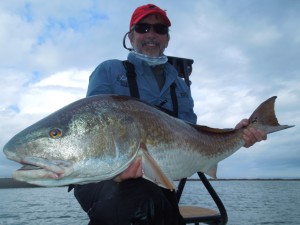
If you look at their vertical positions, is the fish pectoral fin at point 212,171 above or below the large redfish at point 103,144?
below

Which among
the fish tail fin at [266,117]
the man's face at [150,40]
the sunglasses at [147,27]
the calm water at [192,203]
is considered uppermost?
the sunglasses at [147,27]

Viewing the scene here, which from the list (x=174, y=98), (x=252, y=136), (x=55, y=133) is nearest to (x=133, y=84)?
(x=174, y=98)

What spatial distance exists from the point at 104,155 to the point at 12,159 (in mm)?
767

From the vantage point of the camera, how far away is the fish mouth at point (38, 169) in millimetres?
2494

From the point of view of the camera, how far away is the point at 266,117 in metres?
4.42

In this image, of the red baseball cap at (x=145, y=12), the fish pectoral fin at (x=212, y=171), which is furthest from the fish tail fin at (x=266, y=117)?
the red baseball cap at (x=145, y=12)

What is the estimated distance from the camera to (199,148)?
12.4 feet

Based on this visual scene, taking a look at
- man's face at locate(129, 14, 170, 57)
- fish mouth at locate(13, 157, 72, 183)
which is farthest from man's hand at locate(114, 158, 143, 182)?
man's face at locate(129, 14, 170, 57)

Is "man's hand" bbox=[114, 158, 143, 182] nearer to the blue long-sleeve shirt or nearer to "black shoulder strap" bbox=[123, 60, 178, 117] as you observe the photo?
"black shoulder strap" bbox=[123, 60, 178, 117]

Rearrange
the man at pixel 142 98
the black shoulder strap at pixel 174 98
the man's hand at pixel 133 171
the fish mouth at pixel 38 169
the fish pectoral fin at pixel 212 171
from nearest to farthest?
the fish mouth at pixel 38 169, the man's hand at pixel 133 171, the man at pixel 142 98, the fish pectoral fin at pixel 212 171, the black shoulder strap at pixel 174 98

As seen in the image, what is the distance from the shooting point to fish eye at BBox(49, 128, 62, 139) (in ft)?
8.61

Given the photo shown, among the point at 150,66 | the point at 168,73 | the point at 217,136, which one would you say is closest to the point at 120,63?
the point at 150,66

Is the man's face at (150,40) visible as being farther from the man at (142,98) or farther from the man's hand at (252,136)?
the man's hand at (252,136)

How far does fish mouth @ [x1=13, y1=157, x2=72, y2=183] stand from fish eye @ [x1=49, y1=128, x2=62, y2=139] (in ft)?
0.72
